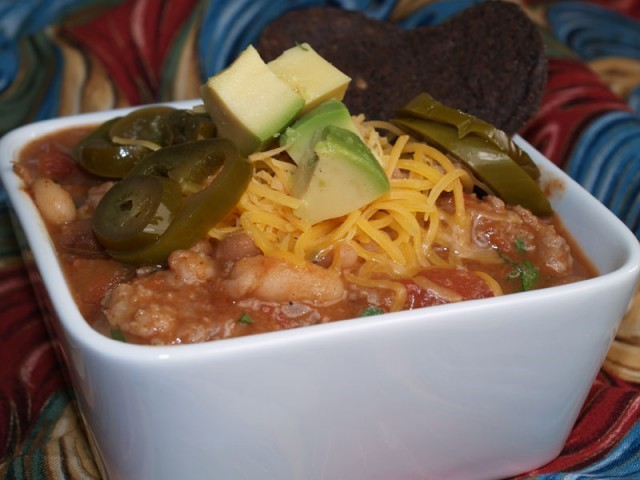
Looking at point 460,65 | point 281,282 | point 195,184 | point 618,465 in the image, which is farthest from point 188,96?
point 618,465

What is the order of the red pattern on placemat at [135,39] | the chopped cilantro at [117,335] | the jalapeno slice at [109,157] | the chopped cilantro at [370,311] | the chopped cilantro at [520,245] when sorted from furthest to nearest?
1. the red pattern on placemat at [135,39]
2. the jalapeno slice at [109,157]
3. the chopped cilantro at [520,245]
4. the chopped cilantro at [370,311]
5. the chopped cilantro at [117,335]

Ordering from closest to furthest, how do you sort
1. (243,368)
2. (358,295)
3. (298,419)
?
(243,368) < (298,419) < (358,295)

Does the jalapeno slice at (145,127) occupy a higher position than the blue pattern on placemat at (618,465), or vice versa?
the jalapeno slice at (145,127)

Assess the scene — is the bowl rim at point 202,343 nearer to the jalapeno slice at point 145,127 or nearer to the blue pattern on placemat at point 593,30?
the jalapeno slice at point 145,127

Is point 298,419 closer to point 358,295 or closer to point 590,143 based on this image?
point 358,295

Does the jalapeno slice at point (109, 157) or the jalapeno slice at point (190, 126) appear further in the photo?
the jalapeno slice at point (109, 157)

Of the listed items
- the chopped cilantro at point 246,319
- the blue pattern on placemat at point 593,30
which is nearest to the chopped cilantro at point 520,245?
the chopped cilantro at point 246,319

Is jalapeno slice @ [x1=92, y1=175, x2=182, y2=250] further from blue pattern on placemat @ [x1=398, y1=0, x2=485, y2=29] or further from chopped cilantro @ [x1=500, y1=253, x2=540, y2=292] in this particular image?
blue pattern on placemat @ [x1=398, y1=0, x2=485, y2=29]

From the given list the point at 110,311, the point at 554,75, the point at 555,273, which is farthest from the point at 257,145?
the point at 554,75
